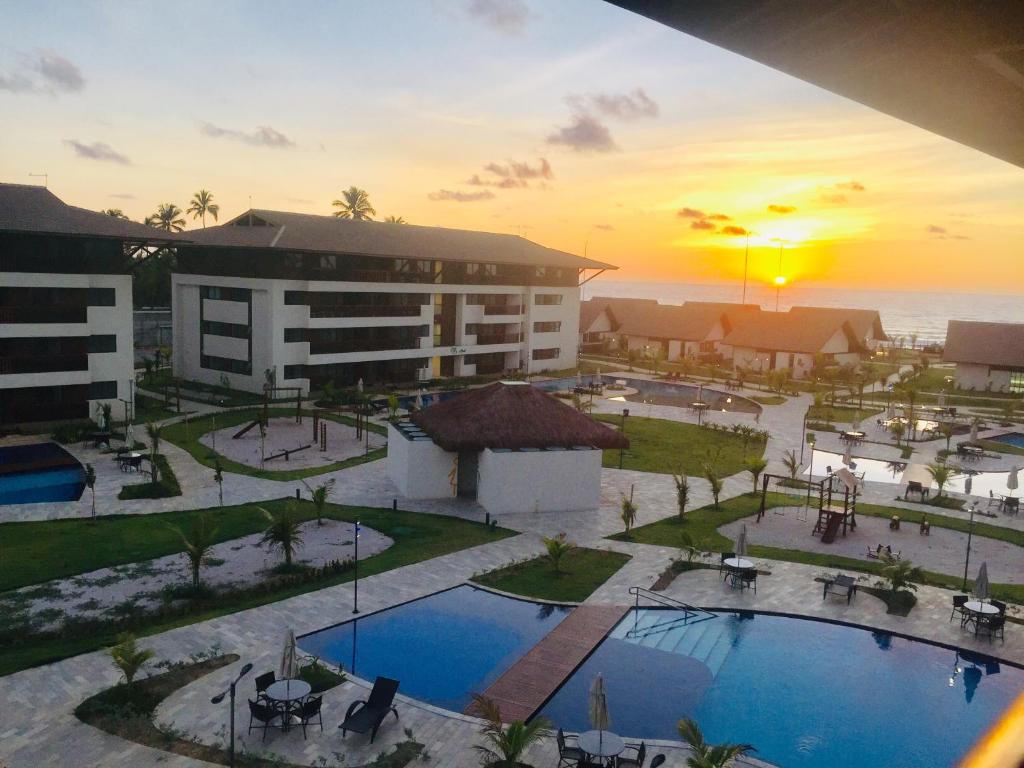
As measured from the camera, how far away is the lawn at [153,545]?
16.6 metres

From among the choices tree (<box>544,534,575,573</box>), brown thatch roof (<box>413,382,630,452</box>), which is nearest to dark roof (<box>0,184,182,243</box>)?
brown thatch roof (<box>413,382,630,452</box>)

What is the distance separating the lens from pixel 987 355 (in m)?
60.8

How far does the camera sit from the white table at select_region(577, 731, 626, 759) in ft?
40.9

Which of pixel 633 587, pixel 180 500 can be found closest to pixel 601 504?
pixel 633 587

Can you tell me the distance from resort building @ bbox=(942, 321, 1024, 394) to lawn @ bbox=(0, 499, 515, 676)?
2040 inches

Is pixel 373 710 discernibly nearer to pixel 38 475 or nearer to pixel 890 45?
pixel 890 45

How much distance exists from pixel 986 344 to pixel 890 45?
65632 millimetres

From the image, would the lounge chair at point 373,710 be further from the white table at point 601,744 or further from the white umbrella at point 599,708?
the white umbrella at point 599,708

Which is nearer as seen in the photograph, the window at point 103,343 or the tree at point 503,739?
the tree at point 503,739

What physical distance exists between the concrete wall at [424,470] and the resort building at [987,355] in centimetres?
4964

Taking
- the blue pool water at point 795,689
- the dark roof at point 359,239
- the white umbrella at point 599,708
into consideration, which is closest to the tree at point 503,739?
the white umbrella at point 599,708

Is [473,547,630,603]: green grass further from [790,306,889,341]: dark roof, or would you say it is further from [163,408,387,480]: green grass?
[790,306,889,341]: dark roof

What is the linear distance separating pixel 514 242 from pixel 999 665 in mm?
57449

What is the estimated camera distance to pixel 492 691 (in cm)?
1555
